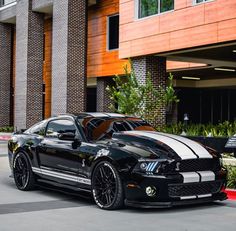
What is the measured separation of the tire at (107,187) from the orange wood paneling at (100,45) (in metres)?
23.9

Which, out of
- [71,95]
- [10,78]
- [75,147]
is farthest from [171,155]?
[10,78]

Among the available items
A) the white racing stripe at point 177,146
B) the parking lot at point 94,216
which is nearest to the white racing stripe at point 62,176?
the parking lot at point 94,216

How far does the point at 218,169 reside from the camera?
8.51 m

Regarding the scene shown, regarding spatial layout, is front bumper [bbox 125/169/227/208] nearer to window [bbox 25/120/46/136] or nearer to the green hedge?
window [bbox 25/120/46/136]

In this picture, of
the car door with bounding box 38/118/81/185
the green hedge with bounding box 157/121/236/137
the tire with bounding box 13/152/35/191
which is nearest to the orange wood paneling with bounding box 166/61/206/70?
the green hedge with bounding box 157/121/236/137

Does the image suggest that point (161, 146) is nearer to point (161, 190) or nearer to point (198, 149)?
point (198, 149)

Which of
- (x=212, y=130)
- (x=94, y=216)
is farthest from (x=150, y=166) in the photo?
(x=212, y=130)

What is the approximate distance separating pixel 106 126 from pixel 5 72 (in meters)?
34.1

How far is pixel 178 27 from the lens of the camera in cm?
2078

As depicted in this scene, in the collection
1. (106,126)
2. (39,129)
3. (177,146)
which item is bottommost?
(177,146)

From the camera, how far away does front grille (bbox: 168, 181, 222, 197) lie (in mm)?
7868

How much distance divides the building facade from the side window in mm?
10095

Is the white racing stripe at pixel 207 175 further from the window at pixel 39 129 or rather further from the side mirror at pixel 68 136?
the window at pixel 39 129

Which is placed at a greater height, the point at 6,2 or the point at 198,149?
the point at 6,2
